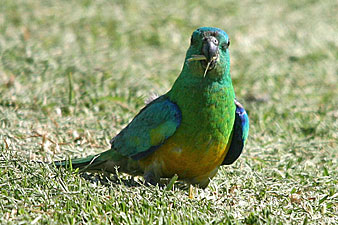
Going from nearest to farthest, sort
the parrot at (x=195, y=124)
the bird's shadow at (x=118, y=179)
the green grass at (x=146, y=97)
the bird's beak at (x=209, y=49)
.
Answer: the green grass at (x=146, y=97), the bird's beak at (x=209, y=49), the parrot at (x=195, y=124), the bird's shadow at (x=118, y=179)

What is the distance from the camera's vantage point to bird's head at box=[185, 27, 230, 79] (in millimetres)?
4117

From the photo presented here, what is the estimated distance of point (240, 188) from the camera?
4.57 meters

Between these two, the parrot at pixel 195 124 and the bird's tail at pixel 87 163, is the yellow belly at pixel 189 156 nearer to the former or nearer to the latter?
the parrot at pixel 195 124

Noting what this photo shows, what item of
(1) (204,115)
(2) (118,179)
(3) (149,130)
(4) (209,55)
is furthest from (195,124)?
(2) (118,179)

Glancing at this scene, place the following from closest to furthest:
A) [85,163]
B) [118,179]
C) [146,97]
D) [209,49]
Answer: [209,49]
[85,163]
[118,179]
[146,97]

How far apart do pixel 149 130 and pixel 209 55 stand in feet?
2.49

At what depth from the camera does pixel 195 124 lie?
4.22 meters

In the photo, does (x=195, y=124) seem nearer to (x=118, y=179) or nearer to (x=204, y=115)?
(x=204, y=115)

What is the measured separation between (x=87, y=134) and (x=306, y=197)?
221 cm

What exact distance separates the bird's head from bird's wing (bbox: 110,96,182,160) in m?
0.35

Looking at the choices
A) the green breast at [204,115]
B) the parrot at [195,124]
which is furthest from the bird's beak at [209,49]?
the green breast at [204,115]

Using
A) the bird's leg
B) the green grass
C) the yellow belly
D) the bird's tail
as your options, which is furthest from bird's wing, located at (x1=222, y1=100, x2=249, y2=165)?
the bird's tail

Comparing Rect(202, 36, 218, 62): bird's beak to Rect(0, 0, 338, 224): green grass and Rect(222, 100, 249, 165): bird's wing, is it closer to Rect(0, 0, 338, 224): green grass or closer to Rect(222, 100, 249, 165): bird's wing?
Rect(222, 100, 249, 165): bird's wing

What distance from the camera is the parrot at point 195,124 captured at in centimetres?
421
